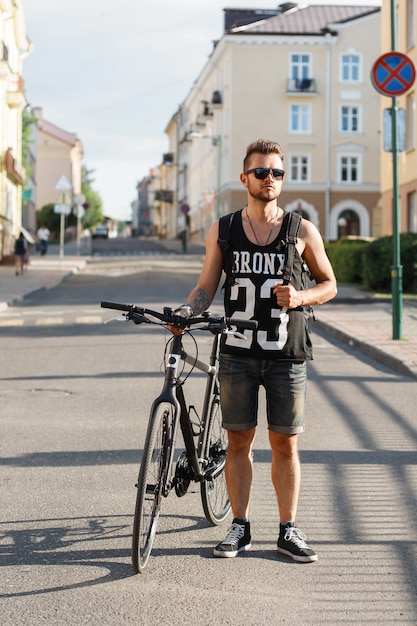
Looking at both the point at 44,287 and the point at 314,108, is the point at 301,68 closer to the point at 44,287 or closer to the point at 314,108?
the point at 314,108

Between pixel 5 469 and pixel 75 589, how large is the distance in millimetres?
2681

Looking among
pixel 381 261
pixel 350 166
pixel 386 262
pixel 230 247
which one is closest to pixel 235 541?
pixel 230 247

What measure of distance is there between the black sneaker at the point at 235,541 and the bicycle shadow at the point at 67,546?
16.6 inches

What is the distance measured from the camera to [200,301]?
509cm

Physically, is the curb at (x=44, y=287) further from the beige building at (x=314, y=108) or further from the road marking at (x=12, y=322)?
the beige building at (x=314, y=108)

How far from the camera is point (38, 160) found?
106 m

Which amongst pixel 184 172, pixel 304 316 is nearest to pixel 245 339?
pixel 304 316

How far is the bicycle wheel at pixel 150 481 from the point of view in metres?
4.60

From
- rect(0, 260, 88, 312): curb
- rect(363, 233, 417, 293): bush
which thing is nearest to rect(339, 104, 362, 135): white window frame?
rect(0, 260, 88, 312): curb

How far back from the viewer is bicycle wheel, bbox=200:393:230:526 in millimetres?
5363

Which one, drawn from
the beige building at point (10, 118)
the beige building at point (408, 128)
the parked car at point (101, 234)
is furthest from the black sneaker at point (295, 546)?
the parked car at point (101, 234)

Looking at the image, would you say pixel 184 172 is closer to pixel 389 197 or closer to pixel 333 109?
pixel 333 109

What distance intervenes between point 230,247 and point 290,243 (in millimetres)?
284

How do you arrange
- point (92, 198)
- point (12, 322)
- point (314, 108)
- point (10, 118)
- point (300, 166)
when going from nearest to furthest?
1. point (12, 322)
2. point (10, 118)
3. point (300, 166)
4. point (314, 108)
5. point (92, 198)
